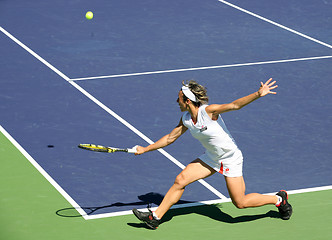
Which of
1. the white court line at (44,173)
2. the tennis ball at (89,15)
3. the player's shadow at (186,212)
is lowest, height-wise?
the white court line at (44,173)

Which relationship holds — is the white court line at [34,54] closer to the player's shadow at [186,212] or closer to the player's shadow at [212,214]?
the player's shadow at [186,212]

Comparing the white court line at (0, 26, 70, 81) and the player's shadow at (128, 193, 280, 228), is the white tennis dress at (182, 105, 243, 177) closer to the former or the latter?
the player's shadow at (128, 193, 280, 228)

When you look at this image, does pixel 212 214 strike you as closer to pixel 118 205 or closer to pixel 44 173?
pixel 118 205

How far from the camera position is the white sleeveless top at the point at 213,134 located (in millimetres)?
10188

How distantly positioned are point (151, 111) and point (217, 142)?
4.79m

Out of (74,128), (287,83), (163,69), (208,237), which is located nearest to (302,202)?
(208,237)

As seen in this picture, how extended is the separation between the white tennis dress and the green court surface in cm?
77

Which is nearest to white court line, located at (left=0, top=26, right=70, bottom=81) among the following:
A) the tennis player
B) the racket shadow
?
the racket shadow

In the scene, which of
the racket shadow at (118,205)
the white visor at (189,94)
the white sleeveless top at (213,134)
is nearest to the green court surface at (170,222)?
the racket shadow at (118,205)

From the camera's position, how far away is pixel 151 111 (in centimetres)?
1494

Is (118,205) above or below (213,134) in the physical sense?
below

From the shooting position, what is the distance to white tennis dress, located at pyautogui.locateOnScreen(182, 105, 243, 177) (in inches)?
401

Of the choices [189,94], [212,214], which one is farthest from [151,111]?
[189,94]

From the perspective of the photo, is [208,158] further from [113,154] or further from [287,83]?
[287,83]
